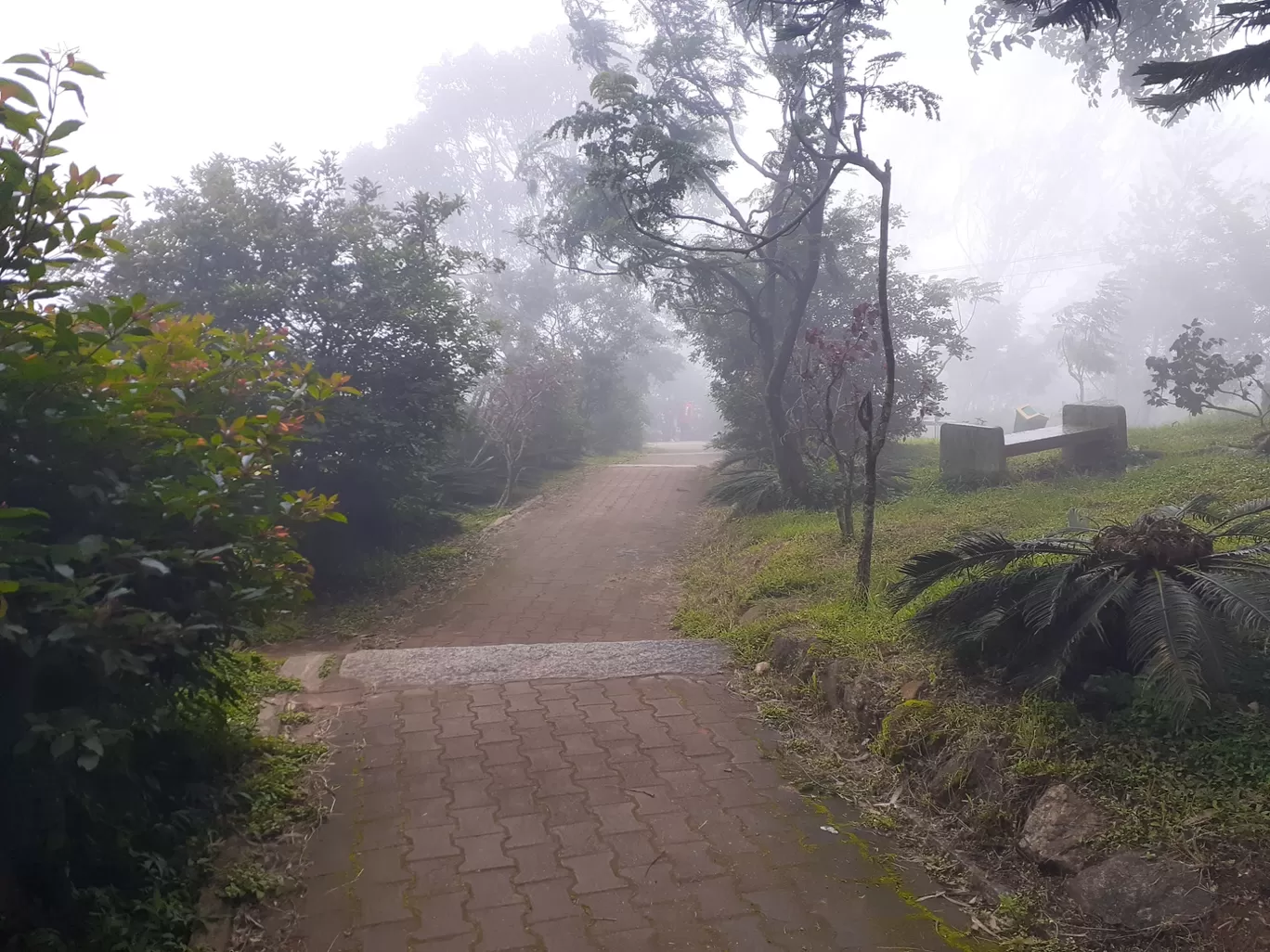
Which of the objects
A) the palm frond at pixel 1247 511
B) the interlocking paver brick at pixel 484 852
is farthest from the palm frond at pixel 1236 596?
the interlocking paver brick at pixel 484 852

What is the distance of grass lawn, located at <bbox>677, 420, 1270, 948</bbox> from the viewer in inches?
103

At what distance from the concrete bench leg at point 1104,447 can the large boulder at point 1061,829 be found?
272 inches

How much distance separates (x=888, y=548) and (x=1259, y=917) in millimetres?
4278

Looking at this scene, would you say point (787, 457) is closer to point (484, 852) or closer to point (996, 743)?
point (996, 743)

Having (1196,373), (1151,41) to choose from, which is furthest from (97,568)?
(1151,41)

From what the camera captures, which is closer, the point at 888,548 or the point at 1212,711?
the point at 1212,711

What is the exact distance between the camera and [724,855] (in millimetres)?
3059

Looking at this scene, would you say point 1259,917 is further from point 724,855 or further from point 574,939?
point 574,939

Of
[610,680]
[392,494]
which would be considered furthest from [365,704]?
[392,494]

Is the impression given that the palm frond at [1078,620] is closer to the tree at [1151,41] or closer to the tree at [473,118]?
the tree at [1151,41]

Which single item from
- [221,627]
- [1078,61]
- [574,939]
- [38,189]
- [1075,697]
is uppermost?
[1078,61]

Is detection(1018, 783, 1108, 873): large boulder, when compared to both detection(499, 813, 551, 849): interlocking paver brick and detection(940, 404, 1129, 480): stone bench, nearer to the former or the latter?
detection(499, 813, 551, 849): interlocking paver brick

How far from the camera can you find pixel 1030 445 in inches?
350

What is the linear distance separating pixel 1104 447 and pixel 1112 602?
637 centimetres
